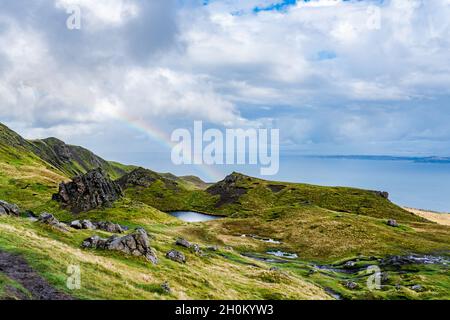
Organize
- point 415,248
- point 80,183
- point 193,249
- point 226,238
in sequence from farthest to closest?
point 80,183 < point 226,238 < point 415,248 < point 193,249

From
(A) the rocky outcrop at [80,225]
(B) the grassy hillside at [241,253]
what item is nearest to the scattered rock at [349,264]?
(B) the grassy hillside at [241,253]

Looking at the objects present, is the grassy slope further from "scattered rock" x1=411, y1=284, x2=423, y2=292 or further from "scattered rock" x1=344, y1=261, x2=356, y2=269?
"scattered rock" x1=344, y1=261, x2=356, y2=269

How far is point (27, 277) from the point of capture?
100ft

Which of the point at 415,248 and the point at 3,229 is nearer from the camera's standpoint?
the point at 3,229

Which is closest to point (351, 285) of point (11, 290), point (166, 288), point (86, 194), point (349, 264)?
point (349, 264)

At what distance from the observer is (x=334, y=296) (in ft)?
181

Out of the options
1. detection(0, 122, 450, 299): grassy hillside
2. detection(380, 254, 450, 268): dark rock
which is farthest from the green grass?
detection(380, 254, 450, 268): dark rock

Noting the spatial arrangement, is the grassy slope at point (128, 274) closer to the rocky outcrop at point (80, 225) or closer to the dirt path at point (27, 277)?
the dirt path at point (27, 277)

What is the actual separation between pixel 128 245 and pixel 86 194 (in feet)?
311

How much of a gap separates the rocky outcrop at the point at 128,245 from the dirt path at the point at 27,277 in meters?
11.7
